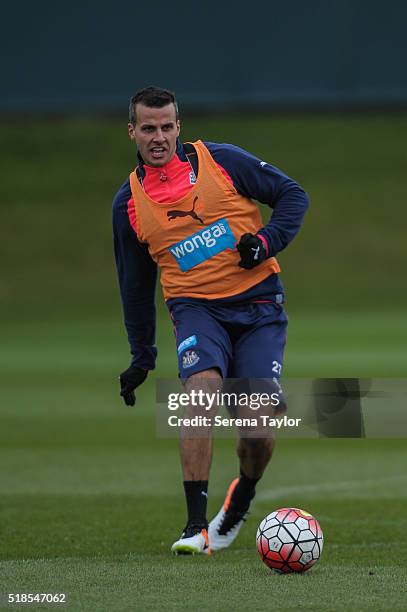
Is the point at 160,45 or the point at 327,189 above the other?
the point at 160,45

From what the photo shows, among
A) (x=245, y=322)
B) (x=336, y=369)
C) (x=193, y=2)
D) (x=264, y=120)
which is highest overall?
(x=193, y=2)

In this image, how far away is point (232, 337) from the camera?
26.1 ft

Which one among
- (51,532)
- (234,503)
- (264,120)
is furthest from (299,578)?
(264,120)

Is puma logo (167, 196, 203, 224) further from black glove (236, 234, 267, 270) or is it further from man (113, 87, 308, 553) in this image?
black glove (236, 234, 267, 270)

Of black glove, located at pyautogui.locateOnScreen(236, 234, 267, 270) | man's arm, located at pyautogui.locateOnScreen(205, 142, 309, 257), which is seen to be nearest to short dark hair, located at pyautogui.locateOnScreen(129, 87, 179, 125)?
man's arm, located at pyautogui.locateOnScreen(205, 142, 309, 257)

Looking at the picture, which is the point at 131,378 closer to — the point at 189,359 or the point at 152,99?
the point at 189,359

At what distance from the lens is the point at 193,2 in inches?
1359

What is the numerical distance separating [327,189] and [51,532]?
27311mm

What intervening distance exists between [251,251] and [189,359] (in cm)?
69

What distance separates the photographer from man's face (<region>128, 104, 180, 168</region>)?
788 cm

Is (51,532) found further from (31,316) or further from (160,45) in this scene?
(160,45)

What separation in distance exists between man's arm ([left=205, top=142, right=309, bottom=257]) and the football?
185 cm

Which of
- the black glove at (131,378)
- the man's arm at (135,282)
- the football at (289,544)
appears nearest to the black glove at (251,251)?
the man's arm at (135,282)

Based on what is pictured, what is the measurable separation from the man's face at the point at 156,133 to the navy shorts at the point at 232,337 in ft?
2.85
